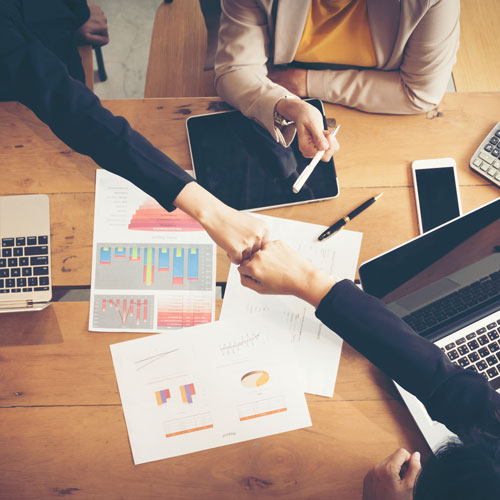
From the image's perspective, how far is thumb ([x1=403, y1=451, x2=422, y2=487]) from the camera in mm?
804

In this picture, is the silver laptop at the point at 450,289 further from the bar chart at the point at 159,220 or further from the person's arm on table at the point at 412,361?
the bar chart at the point at 159,220

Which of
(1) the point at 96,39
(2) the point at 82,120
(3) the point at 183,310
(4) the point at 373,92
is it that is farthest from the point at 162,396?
(1) the point at 96,39

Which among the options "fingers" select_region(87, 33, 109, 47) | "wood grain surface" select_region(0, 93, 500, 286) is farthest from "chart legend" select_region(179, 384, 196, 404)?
"fingers" select_region(87, 33, 109, 47)

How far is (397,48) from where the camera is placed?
99 centimetres

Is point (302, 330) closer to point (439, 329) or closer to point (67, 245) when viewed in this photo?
point (439, 329)

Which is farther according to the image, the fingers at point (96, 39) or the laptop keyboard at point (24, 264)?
the fingers at point (96, 39)

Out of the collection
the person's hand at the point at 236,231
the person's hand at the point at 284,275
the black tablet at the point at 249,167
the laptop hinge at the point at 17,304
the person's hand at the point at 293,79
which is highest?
the person's hand at the point at 293,79

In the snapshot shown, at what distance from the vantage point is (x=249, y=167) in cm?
96

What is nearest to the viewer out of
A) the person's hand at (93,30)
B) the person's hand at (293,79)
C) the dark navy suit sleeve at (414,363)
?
the dark navy suit sleeve at (414,363)

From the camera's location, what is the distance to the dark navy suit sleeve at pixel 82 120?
2.74 feet

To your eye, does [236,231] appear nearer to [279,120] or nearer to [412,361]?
[279,120]

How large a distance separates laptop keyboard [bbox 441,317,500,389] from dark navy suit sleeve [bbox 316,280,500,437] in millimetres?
108

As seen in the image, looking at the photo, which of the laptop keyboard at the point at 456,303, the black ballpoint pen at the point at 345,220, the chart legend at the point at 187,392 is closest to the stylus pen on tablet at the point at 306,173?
the black ballpoint pen at the point at 345,220

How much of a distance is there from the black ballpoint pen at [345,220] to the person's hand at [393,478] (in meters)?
0.44
